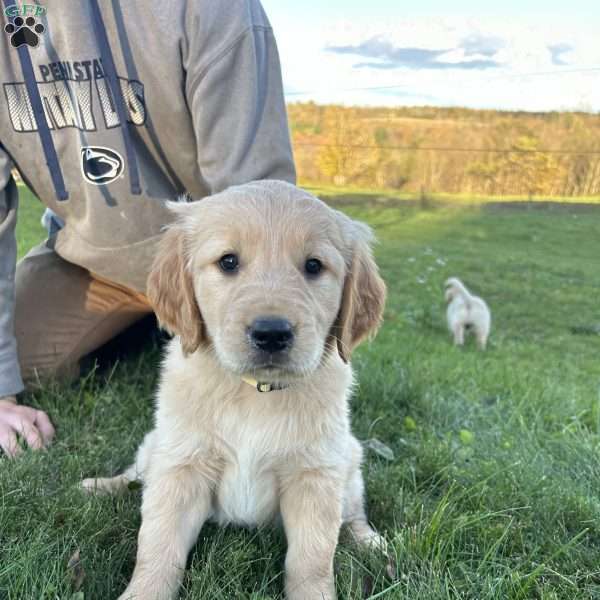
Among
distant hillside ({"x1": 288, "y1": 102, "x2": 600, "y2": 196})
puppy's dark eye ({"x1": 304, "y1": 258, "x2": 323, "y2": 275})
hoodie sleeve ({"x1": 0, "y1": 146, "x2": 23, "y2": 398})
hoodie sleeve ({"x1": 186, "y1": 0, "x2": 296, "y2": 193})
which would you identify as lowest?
distant hillside ({"x1": 288, "y1": 102, "x2": 600, "y2": 196})

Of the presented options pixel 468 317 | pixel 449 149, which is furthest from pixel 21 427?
pixel 449 149

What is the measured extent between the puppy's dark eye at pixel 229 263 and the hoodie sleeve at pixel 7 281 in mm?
1269

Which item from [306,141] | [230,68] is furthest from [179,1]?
[306,141]

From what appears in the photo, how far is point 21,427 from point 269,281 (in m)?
1.27

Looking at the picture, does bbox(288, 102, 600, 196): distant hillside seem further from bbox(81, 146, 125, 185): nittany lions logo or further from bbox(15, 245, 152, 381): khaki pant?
bbox(81, 146, 125, 185): nittany lions logo

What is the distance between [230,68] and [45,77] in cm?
71

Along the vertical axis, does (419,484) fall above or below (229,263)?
below

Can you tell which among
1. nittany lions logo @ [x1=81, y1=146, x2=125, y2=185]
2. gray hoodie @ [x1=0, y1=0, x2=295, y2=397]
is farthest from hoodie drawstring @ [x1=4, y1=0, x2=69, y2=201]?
nittany lions logo @ [x1=81, y1=146, x2=125, y2=185]

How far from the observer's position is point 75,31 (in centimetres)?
236

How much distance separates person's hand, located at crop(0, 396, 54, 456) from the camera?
2.29m

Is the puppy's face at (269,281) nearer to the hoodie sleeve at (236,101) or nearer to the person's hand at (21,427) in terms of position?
the hoodie sleeve at (236,101)

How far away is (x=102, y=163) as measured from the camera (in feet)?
8.24

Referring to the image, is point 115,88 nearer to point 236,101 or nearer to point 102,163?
point 102,163

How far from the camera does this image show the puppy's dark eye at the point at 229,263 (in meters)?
1.72
